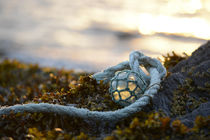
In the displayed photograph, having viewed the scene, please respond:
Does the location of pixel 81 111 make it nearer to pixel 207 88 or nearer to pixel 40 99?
pixel 40 99

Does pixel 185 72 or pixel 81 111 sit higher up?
pixel 185 72

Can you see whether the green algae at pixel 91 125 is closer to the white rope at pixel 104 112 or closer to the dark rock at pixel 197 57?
the white rope at pixel 104 112

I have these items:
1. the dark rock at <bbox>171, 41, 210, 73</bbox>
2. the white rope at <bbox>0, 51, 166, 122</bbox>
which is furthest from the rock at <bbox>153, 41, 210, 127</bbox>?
the white rope at <bbox>0, 51, 166, 122</bbox>

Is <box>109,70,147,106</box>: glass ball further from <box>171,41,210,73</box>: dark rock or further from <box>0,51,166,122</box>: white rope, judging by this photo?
<box>171,41,210,73</box>: dark rock

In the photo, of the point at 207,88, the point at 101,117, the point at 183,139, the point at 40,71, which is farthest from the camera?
the point at 40,71

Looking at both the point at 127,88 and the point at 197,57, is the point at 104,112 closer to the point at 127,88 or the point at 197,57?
the point at 127,88

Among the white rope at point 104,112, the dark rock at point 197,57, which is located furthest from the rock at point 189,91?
the white rope at point 104,112

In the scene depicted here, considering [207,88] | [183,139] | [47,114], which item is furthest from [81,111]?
[207,88]
